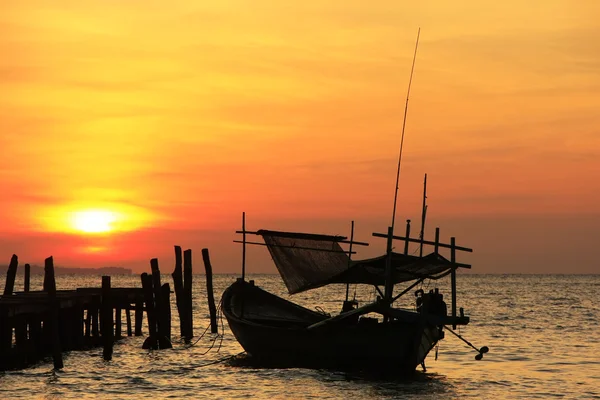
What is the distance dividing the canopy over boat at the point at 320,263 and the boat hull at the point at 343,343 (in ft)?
4.93

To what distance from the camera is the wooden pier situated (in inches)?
1123

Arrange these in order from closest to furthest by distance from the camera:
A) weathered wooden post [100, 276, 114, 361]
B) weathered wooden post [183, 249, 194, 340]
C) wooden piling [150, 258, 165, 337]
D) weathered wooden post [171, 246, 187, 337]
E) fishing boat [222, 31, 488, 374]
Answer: fishing boat [222, 31, 488, 374] < weathered wooden post [100, 276, 114, 361] < wooden piling [150, 258, 165, 337] < weathered wooden post [171, 246, 187, 337] < weathered wooden post [183, 249, 194, 340]

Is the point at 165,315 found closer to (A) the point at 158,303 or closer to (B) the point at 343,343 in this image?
(A) the point at 158,303

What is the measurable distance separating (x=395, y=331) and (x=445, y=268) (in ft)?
8.74

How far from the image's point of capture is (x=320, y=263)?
3200 centimetres

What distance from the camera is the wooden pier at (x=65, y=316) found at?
1123 inches

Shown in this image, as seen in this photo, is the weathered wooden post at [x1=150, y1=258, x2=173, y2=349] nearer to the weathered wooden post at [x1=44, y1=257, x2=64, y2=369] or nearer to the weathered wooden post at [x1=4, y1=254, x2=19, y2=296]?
the weathered wooden post at [x1=4, y1=254, x2=19, y2=296]

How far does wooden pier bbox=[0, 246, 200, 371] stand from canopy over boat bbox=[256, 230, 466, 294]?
19.9 feet

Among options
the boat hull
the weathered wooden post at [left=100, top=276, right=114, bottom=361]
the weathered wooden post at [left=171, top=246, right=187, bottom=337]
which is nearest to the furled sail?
the boat hull

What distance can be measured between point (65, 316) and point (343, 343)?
11.6 m

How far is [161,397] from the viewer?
27.0 meters

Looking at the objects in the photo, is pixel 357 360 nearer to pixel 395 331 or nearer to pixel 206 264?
pixel 395 331

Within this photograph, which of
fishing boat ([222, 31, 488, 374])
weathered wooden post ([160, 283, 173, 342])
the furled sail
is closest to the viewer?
fishing boat ([222, 31, 488, 374])

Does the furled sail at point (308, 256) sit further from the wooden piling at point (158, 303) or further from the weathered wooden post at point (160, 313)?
the wooden piling at point (158, 303)
